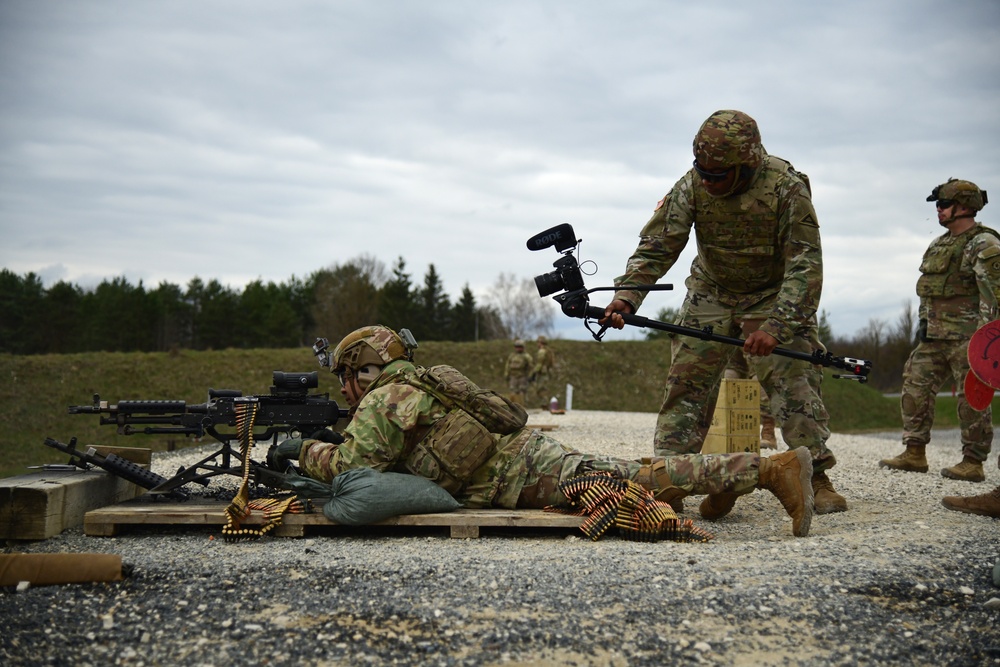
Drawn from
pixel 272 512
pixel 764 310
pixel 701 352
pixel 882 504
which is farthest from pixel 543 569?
pixel 882 504

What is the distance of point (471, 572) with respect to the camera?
13.9ft

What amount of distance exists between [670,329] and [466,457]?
65.3 inches

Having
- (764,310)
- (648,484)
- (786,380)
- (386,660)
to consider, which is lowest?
(386,660)

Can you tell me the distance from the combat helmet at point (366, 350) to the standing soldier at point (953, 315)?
A: 5.67 metres

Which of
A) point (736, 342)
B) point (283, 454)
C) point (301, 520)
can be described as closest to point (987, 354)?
point (736, 342)

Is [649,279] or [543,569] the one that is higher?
[649,279]

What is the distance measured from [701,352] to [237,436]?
10.7ft

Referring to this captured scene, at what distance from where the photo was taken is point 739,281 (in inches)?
242

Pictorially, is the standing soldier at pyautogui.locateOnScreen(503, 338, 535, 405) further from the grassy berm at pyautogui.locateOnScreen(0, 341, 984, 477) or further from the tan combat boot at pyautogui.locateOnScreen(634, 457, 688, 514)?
the tan combat boot at pyautogui.locateOnScreen(634, 457, 688, 514)

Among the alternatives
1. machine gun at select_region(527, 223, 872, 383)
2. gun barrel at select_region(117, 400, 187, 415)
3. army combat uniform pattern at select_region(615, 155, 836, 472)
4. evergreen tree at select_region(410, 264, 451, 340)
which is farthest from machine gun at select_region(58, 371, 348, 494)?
evergreen tree at select_region(410, 264, 451, 340)

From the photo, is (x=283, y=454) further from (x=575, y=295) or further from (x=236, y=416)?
(x=575, y=295)

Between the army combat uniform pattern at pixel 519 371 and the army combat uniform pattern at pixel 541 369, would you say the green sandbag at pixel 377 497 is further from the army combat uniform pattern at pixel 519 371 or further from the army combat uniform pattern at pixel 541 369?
the army combat uniform pattern at pixel 541 369

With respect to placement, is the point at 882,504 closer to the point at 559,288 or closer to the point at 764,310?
the point at 764,310

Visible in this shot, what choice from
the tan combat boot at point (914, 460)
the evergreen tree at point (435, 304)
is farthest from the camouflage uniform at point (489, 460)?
the evergreen tree at point (435, 304)
